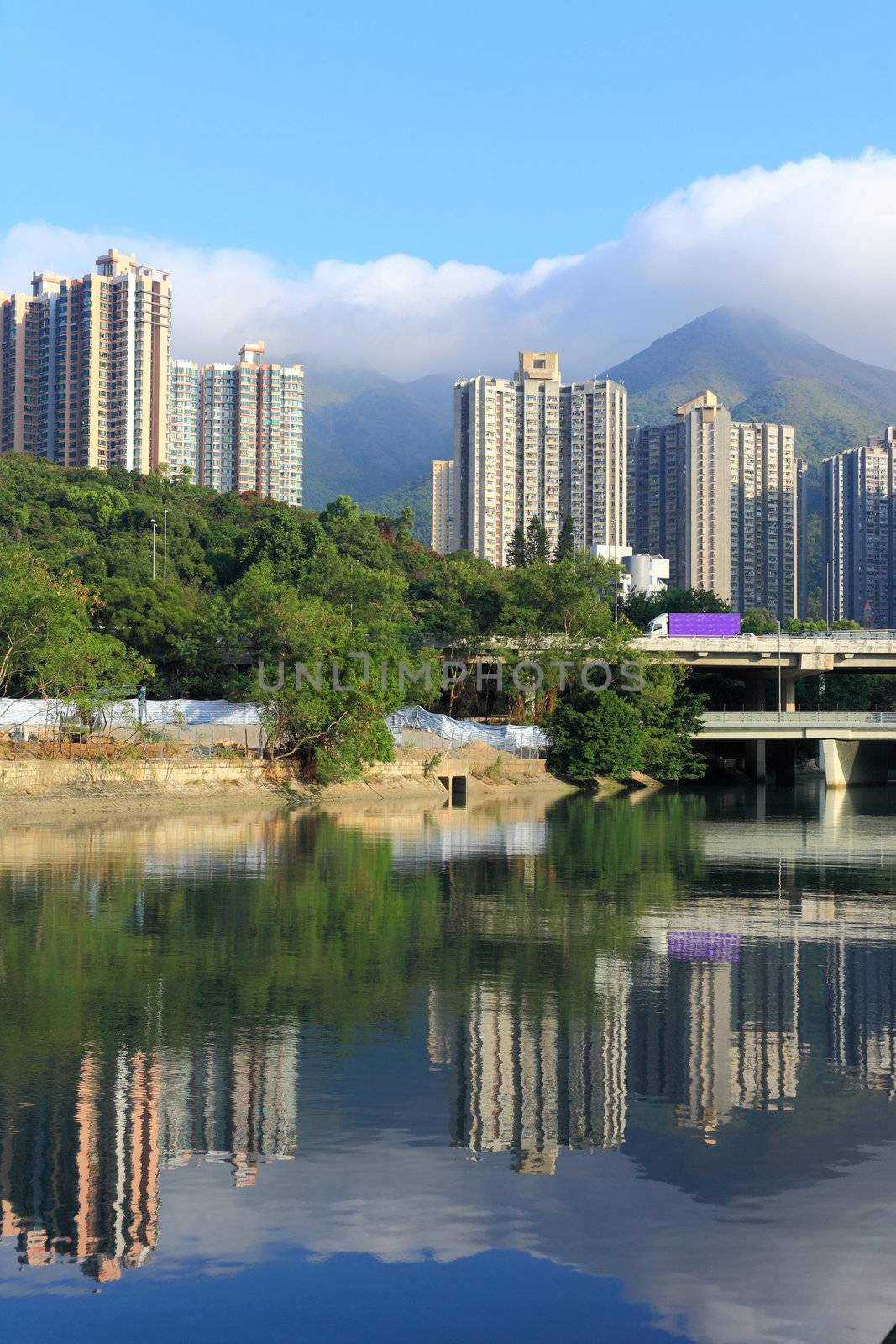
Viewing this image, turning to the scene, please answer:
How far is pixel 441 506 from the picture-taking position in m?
147

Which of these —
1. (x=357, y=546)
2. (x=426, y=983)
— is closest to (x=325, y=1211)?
(x=426, y=983)

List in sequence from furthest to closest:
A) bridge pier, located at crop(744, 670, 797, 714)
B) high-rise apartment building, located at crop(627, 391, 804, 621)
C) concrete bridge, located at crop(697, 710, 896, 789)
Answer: high-rise apartment building, located at crop(627, 391, 804, 621) < bridge pier, located at crop(744, 670, 797, 714) < concrete bridge, located at crop(697, 710, 896, 789)

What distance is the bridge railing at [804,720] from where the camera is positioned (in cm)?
5725

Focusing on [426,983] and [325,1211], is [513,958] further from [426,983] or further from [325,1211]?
[325,1211]

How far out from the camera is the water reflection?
21.6 feet

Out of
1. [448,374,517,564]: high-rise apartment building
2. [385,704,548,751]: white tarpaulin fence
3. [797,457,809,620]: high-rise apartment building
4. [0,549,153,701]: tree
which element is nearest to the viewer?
[0,549,153,701]: tree

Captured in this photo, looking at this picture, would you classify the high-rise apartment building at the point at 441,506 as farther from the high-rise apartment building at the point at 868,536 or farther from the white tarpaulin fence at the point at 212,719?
the white tarpaulin fence at the point at 212,719

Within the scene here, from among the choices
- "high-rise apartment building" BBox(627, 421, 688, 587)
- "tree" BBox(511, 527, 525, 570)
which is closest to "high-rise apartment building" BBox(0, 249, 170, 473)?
"tree" BBox(511, 527, 525, 570)

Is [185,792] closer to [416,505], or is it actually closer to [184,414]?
[184,414]

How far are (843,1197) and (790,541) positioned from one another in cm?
12965

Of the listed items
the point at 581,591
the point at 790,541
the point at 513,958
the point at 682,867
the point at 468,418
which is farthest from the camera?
the point at 790,541

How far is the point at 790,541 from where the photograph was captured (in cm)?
13175

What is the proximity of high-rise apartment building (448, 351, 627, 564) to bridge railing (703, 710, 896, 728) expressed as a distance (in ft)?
191

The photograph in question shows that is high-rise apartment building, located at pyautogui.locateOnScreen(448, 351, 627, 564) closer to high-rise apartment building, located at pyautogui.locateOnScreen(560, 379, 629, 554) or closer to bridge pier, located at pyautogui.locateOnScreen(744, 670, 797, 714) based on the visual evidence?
high-rise apartment building, located at pyautogui.locateOnScreen(560, 379, 629, 554)
